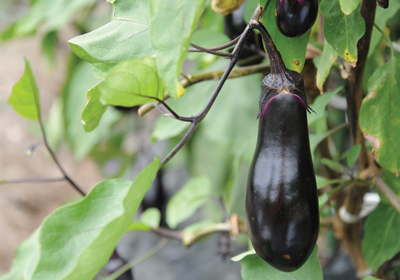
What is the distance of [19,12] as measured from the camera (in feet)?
7.20

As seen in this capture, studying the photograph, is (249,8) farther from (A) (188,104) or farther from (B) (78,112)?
(B) (78,112)

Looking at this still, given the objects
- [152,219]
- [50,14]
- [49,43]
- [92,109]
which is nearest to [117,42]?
[92,109]

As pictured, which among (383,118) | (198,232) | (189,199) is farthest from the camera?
(189,199)

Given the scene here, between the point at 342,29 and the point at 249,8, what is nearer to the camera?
the point at 342,29

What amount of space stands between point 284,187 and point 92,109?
152 mm

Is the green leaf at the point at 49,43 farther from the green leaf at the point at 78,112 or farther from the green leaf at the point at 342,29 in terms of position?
the green leaf at the point at 342,29

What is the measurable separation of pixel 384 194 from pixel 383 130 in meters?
0.08

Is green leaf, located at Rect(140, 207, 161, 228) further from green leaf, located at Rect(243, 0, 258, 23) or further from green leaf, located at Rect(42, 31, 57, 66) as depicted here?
green leaf, located at Rect(42, 31, 57, 66)

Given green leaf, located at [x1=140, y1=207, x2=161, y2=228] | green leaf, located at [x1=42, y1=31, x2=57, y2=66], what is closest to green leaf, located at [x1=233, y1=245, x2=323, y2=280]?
green leaf, located at [x1=140, y1=207, x2=161, y2=228]

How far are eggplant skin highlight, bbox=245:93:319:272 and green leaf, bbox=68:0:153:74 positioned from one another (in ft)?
0.36

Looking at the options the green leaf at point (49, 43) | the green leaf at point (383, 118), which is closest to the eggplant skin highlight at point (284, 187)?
the green leaf at point (383, 118)

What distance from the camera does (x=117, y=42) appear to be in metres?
0.33

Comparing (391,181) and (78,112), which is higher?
(391,181)

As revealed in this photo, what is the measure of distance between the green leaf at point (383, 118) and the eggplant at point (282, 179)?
0.32ft
